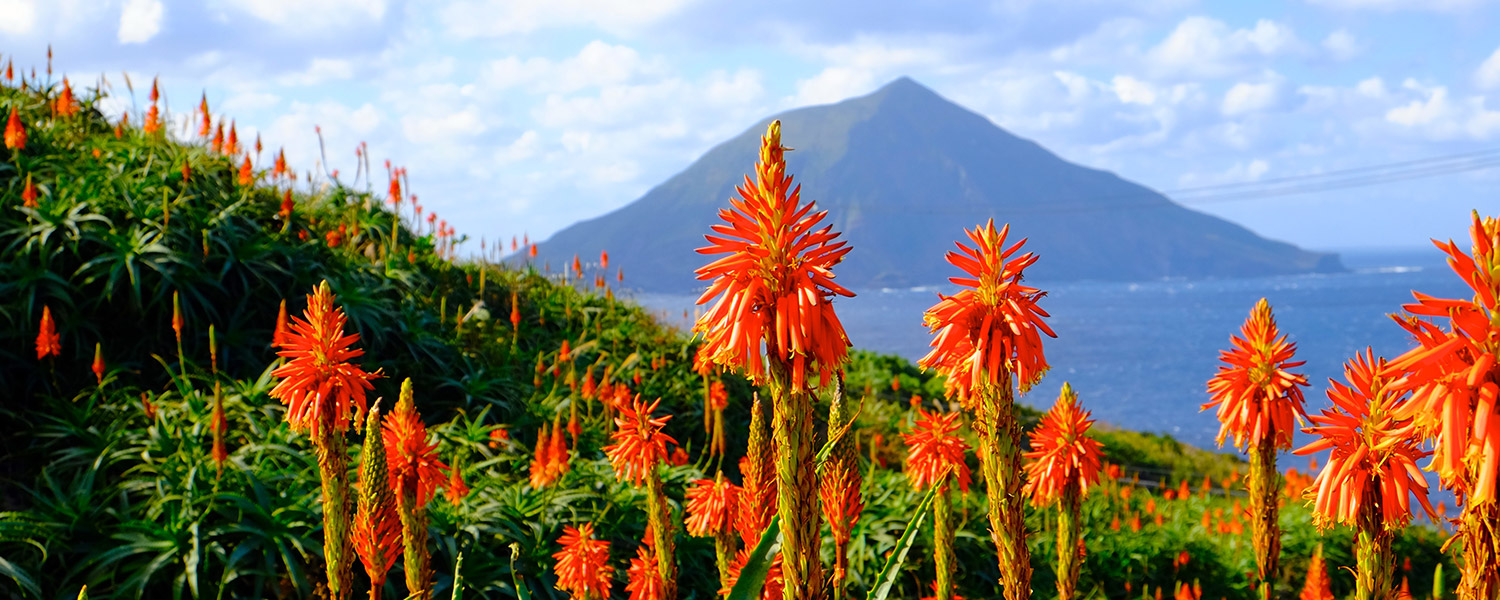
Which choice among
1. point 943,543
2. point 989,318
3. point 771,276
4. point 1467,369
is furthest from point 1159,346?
point 771,276

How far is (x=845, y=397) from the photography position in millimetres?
2039

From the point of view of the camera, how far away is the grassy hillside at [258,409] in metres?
4.93

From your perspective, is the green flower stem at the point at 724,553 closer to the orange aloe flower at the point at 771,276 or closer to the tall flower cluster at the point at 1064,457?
the tall flower cluster at the point at 1064,457

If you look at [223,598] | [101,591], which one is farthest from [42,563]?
[223,598]

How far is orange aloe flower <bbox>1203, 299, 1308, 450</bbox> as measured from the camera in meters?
3.19

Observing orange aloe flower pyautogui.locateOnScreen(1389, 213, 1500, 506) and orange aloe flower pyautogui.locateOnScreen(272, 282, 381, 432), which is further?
orange aloe flower pyautogui.locateOnScreen(272, 282, 381, 432)

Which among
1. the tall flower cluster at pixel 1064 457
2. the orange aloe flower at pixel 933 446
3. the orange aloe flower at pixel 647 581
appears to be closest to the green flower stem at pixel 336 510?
the orange aloe flower at pixel 647 581

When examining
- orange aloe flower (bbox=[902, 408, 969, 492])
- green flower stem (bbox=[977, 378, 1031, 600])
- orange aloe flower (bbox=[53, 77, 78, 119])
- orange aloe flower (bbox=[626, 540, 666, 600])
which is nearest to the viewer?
green flower stem (bbox=[977, 378, 1031, 600])

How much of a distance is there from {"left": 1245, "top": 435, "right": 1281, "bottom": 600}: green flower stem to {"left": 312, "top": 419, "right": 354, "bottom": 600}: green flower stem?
113 inches

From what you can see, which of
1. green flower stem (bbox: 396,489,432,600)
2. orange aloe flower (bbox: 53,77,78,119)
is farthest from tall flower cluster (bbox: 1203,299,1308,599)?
orange aloe flower (bbox: 53,77,78,119)

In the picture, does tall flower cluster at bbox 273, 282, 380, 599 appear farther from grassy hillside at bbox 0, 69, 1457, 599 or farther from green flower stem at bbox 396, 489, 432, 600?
grassy hillside at bbox 0, 69, 1457, 599

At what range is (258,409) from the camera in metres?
6.26

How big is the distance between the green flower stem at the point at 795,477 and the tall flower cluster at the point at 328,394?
1.34 meters

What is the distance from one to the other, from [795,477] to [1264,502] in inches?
96.7
